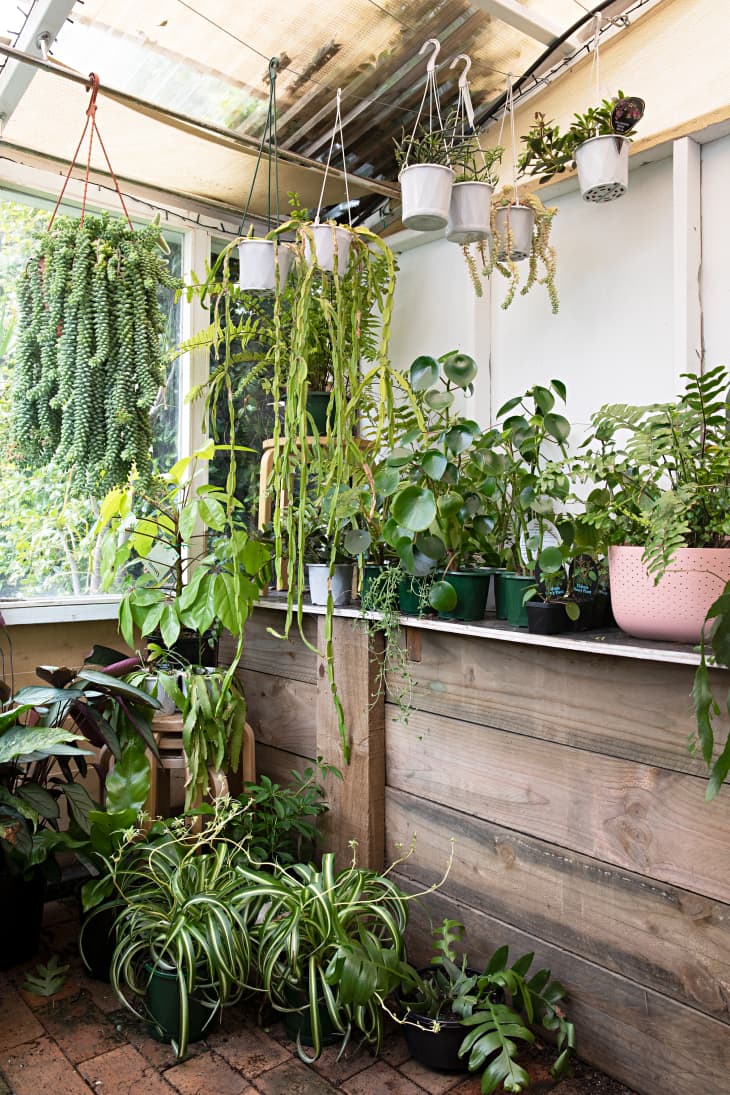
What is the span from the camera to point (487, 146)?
7.50 feet

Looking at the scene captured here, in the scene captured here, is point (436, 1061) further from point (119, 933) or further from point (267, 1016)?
point (119, 933)

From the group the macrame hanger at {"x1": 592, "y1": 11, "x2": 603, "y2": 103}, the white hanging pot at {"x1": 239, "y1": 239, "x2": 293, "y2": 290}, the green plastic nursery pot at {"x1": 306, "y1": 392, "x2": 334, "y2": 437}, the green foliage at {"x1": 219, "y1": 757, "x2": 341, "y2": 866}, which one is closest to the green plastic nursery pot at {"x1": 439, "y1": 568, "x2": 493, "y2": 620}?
the green foliage at {"x1": 219, "y1": 757, "x2": 341, "y2": 866}

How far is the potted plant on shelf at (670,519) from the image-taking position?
1301mm

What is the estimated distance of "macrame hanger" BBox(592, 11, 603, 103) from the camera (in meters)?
1.87

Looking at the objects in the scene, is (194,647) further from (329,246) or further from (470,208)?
(470,208)

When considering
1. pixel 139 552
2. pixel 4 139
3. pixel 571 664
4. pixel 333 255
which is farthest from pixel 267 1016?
pixel 4 139

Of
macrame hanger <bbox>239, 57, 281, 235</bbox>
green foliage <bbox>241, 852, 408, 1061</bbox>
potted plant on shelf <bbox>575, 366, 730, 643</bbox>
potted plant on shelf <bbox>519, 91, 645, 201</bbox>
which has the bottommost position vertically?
green foliage <bbox>241, 852, 408, 1061</bbox>

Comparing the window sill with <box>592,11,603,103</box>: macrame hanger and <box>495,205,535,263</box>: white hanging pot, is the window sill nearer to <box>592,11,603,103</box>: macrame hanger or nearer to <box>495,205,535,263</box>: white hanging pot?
<box>495,205,535,263</box>: white hanging pot

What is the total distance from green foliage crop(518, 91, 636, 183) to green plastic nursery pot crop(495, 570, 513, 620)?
3.19 feet

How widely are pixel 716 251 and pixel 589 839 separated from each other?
4.26 feet

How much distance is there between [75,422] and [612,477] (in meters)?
1.17

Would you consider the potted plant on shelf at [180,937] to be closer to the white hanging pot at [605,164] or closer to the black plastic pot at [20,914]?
the black plastic pot at [20,914]

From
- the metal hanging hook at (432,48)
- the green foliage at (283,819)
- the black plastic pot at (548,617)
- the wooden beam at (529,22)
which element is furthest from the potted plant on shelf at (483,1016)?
the wooden beam at (529,22)

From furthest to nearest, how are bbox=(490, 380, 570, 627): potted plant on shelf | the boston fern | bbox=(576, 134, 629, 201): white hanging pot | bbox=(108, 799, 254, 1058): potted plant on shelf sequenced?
bbox=(576, 134, 629, 201): white hanging pot, bbox=(490, 380, 570, 627): potted plant on shelf, bbox=(108, 799, 254, 1058): potted plant on shelf, the boston fern
